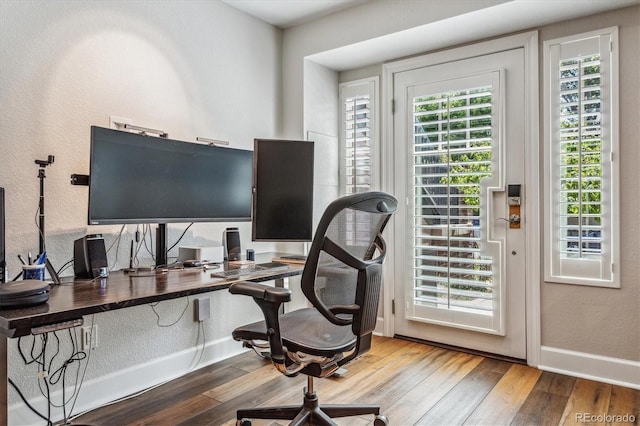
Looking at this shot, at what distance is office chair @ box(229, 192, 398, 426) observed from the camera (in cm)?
169

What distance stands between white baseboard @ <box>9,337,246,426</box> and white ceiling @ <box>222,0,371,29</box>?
2408 millimetres

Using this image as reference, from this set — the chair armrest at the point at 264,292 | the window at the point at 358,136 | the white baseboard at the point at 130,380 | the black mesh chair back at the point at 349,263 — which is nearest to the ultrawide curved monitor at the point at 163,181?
the chair armrest at the point at 264,292

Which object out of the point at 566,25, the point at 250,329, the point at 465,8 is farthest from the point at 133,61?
the point at 566,25

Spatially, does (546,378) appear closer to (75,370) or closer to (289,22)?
(75,370)

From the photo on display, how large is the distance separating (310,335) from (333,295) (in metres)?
0.21

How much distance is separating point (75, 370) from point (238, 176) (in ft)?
4.56

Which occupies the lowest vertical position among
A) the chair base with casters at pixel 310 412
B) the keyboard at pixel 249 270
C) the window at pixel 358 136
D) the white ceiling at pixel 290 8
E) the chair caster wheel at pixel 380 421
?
the chair caster wheel at pixel 380 421

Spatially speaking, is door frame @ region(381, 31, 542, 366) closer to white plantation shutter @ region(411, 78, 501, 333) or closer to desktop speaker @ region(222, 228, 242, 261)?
white plantation shutter @ region(411, 78, 501, 333)

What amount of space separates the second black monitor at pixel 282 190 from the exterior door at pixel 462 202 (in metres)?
0.94

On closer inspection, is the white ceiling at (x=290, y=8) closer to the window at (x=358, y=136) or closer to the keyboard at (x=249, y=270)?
the window at (x=358, y=136)

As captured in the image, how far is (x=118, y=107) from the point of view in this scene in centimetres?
245

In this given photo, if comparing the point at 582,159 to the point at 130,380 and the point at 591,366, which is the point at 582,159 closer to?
the point at 591,366

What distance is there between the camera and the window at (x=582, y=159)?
2580 millimetres

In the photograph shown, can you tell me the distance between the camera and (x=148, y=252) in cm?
261
